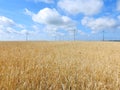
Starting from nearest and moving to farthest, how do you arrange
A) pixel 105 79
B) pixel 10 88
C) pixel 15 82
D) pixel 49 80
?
1. pixel 10 88
2. pixel 15 82
3. pixel 49 80
4. pixel 105 79

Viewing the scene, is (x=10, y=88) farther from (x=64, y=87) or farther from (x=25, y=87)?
(x=64, y=87)

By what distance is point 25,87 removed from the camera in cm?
338

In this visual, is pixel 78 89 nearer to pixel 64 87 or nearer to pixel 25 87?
pixel 64 87

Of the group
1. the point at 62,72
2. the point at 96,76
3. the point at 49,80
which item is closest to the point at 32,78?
the point at 49,80

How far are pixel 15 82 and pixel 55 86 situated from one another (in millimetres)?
802

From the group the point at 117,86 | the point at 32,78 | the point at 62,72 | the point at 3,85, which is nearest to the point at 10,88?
the point at 3,85

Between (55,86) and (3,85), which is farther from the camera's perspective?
(55,86)

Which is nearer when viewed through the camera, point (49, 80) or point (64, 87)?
point (64, 87)

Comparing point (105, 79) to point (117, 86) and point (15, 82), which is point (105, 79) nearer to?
point (117, 86)

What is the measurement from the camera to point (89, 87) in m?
3.64

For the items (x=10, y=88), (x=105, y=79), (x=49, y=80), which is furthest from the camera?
(x=105, y=79)

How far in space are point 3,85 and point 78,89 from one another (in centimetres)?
150

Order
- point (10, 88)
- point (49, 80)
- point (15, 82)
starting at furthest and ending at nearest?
1. point (49, 80)
2. point (15, 82)
3. point (10, 88)

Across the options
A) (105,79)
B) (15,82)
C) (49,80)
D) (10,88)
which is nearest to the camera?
(10,88)
